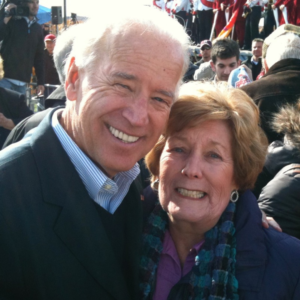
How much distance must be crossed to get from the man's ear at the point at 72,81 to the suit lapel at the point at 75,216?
0.57 ft

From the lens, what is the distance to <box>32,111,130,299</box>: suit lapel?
158 cm

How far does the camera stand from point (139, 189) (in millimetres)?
2186

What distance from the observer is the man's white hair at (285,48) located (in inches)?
145

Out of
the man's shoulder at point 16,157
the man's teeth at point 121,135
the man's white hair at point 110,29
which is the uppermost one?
the man's white hair at point 110,29

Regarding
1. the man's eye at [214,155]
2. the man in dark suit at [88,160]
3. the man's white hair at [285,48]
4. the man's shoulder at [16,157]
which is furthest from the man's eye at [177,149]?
the man's white hair at [285,48]

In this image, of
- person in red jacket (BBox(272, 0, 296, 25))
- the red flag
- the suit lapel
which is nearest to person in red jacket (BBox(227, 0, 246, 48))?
the red flag

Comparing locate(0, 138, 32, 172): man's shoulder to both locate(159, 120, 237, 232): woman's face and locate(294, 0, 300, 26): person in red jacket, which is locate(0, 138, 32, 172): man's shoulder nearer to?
locate(159, 120, 237, 232): woman's face

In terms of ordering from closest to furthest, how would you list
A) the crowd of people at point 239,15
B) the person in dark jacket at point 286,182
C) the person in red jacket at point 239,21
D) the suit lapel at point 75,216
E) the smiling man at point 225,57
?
the suit lapel at point 75,216 → the person in dark jacket at point 286,182 → the smiling man at point 225,57 → the crowd of people at point 239,15 → the person in red jacket at point 239,21

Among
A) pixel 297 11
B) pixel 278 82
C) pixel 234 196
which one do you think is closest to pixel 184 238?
pixel 234 196

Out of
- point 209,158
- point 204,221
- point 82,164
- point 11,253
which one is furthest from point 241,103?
point 11,253

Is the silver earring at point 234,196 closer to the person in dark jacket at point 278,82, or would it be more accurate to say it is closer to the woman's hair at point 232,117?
the woman's hair at point 232,117

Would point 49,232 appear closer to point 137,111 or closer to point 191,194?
point 137,111

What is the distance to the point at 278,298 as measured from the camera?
1744 millimetres

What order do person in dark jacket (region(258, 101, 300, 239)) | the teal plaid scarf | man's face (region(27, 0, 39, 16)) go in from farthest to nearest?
man's face (region(27, 0, 39, 16)) → person in dark jacket (region(258, 101, 300, 239)) → the teal plaid scarf
